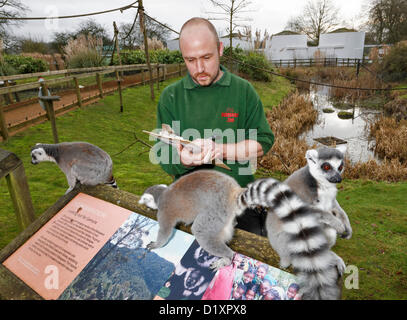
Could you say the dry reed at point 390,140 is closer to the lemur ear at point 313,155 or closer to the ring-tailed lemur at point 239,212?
the lemur ear at point 313,155

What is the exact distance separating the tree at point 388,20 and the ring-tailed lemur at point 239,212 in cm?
2995

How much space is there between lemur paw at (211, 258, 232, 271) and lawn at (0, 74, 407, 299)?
197cm

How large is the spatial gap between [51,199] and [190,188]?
2.96m

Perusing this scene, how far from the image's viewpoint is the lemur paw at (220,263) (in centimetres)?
133

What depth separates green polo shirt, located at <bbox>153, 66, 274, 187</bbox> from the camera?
2057mm

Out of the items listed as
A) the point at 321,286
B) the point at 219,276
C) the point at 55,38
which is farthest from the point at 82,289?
the point at 55,38

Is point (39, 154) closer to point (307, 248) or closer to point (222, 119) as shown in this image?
point (222, 119)

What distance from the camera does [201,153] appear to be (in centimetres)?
166

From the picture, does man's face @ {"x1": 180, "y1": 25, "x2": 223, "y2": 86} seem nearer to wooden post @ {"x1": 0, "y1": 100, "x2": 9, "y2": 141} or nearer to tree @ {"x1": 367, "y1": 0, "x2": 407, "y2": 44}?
wooden post @ {"x1": 0, "y1": 100, "x2": 9, "y2": 141}

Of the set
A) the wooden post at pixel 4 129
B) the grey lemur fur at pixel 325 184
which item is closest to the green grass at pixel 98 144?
the wooden post at pixel 4 129

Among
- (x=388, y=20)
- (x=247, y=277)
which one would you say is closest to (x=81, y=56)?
(x=247, y=277)

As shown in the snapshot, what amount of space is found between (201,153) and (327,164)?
83 centimetres

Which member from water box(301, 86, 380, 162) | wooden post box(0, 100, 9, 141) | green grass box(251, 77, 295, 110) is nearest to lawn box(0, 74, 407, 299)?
wooden post box(0, 100, 9, 141)

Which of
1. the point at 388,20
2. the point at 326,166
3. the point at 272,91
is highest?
the point at 388,20
